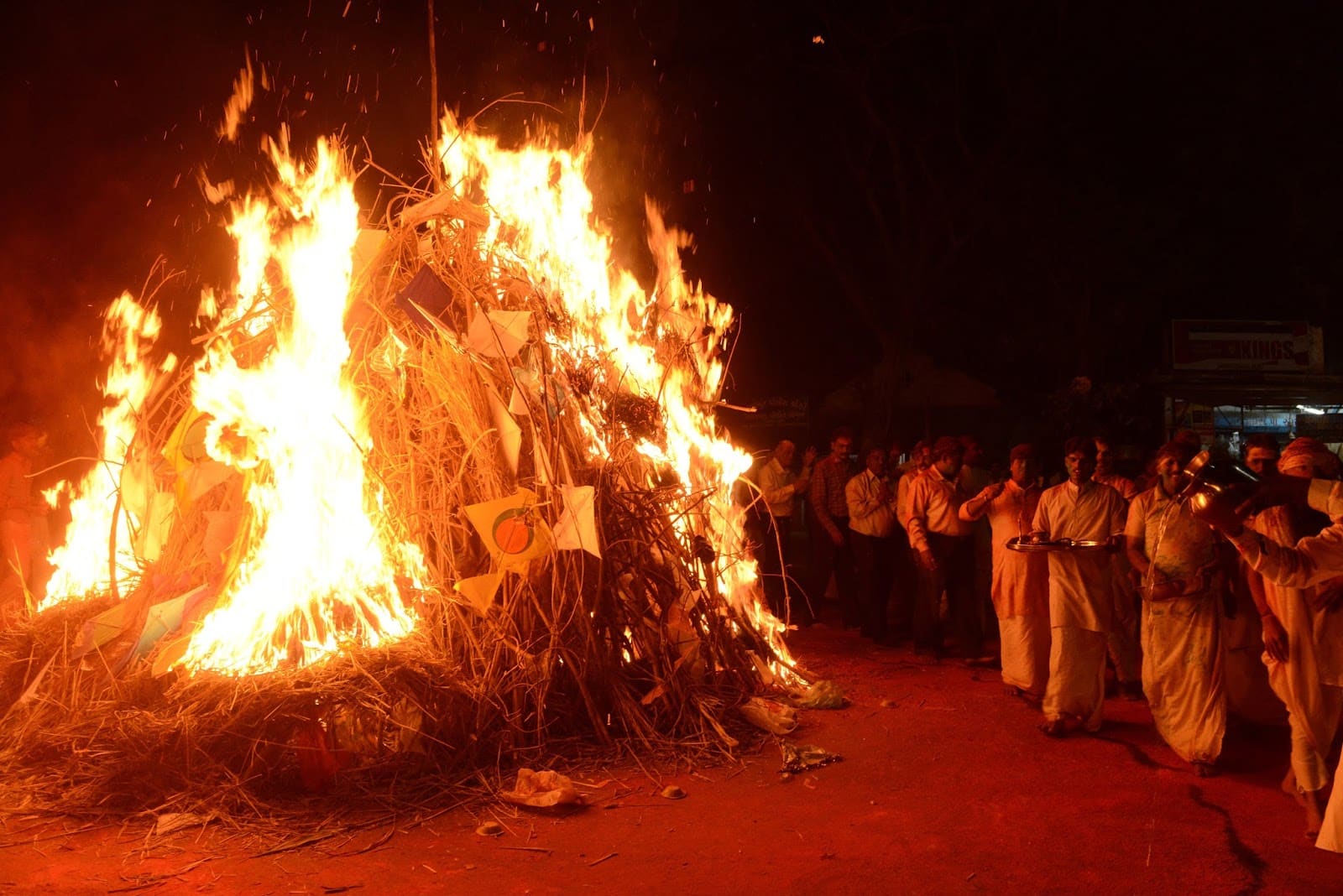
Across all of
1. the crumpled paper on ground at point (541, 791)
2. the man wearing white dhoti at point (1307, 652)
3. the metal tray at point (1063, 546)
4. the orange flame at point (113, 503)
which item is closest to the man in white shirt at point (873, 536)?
the metal tray at point (1063, 546)

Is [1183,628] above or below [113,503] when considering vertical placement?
below

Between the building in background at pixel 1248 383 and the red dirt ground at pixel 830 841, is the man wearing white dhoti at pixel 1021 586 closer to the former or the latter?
the red dirt ground at pixel 830 841

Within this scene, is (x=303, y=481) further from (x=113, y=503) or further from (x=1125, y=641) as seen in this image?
(x=1125, y=641)

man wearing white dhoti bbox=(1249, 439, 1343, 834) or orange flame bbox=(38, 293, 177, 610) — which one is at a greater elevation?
orange flame bbox=(38, 293, 177, 610)

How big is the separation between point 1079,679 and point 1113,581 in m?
1.04

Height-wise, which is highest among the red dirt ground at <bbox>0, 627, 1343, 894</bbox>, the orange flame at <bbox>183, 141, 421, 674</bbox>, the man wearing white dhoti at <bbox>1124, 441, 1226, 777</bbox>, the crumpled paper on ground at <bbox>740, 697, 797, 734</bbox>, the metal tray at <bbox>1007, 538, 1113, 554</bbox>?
the orange flame at <bbox>183, 141, 421, 674</bbox>

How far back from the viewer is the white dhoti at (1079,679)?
248 inches

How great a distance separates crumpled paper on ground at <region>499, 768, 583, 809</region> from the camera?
5.04m

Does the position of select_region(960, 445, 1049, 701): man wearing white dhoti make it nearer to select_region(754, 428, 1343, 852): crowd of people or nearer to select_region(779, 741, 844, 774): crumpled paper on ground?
select_region(754, 428, 1343, 852): crowd of people

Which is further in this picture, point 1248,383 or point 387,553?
→ point 1248,383

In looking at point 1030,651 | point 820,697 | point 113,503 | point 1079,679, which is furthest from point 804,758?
point 113,503

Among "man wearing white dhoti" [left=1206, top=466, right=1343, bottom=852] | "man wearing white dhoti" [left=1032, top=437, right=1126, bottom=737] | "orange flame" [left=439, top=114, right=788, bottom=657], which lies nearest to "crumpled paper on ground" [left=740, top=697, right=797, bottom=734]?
"orange flame" [left=439, top=114, right=788, bottom=657]

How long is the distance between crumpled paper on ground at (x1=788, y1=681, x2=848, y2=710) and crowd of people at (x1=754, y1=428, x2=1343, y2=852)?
898mm

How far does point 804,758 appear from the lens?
18.9 feet
